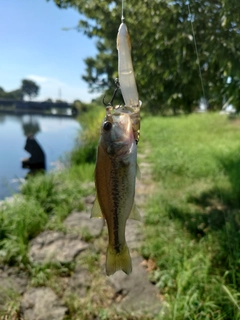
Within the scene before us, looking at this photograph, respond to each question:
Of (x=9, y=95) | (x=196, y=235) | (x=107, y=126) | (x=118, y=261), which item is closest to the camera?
(x=107, y=126)

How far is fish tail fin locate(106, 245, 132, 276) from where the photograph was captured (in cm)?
147

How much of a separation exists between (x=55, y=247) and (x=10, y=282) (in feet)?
2.66

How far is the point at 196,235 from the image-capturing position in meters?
4.33

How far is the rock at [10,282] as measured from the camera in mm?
3254

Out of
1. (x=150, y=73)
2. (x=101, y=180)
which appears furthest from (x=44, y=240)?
(x=101, y=180)

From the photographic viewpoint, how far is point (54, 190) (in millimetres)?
5938

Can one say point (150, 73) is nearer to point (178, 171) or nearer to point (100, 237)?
point (100, 237)

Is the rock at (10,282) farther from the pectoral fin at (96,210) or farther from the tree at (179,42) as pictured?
the tree at (179,42)

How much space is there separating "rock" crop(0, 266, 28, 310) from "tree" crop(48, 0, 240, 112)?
3.17 meters

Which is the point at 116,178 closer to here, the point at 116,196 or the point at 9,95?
the point at 116,196

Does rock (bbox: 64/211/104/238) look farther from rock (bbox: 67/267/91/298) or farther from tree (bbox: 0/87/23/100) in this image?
tree (bbox: 0/87/23/100)

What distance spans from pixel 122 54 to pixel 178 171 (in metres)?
6.49

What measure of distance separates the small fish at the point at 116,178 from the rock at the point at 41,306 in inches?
78.0

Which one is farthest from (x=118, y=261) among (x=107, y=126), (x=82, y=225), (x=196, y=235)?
(x=82, y=225)
